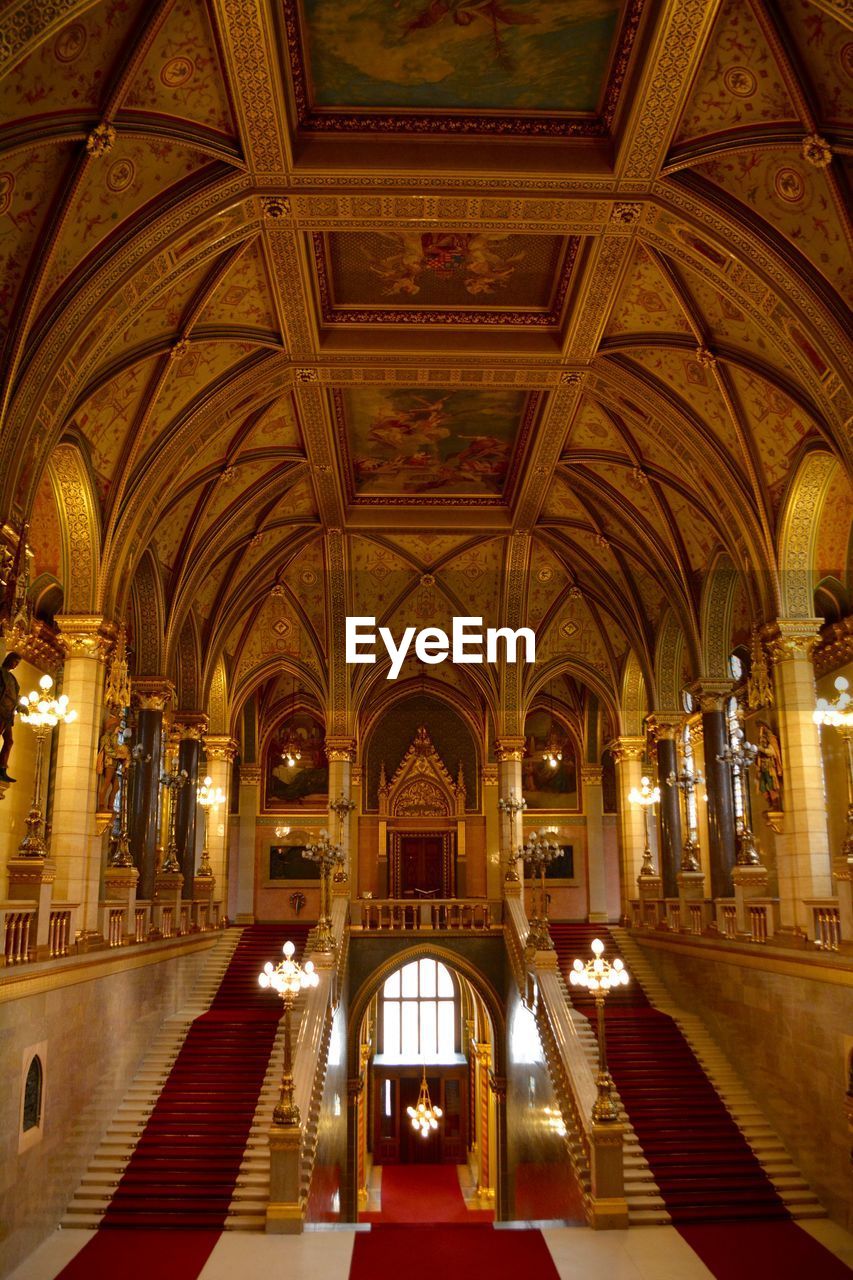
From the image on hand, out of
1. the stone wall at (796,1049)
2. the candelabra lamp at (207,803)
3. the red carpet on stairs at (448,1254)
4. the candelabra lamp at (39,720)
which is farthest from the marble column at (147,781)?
the stone wall at (796,1049)

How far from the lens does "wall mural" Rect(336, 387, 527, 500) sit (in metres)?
18.0

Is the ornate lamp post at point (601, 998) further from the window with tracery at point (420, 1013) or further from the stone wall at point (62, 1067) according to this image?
the window with tracery at point (420, 1013)

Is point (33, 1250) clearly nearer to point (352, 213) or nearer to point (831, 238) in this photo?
point (352, 213)

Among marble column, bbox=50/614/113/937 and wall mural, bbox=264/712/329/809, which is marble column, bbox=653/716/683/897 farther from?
wall mural, bbox=264/712/329/809

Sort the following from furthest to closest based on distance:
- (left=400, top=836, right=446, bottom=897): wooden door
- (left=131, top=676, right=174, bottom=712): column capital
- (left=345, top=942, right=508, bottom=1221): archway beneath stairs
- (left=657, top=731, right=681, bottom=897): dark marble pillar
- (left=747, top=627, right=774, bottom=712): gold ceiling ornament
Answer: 1. (left=400, top=836, right=446, bottom=897): wooden door
2. (left=345, top=942, right=508, bottom=1221): archway beneath stairs
3. (left=657, top=731, right=681, bottom=897): dark marble pillar
4. (left=131, top=676, right=174, bottom=712): column capital
5. (left=747, top=627, right=774, bottom=712): gold ceiling ornament

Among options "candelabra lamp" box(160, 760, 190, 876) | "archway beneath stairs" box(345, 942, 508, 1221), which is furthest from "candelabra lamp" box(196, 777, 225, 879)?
"archway beneath stairs" box(345, 942, 508, 1221)

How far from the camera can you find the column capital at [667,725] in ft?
73.9

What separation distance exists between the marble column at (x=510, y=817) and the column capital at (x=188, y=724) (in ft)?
24.6

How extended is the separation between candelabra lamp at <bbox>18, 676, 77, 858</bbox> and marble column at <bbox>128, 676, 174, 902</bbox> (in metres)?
3.99

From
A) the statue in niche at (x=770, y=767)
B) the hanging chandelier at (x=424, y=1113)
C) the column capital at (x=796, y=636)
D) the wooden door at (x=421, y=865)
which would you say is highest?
the column capital at (x=796, y=636)

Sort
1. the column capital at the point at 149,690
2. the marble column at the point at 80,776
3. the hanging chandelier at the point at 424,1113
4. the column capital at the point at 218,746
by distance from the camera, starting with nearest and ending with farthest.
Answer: the marble column at the point at 80,776 → the column capital at the point at 149,690 → the column capital at the point at 218,746 → the hanging chandelier at the point at 424,1113

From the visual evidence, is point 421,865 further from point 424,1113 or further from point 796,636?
point 796,636

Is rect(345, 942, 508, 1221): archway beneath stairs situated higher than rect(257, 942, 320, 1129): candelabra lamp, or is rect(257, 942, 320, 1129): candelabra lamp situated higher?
rect(257, 942, 320, 1129): candelabra lamp

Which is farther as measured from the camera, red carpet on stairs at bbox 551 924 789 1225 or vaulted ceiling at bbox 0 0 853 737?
red carpet on stairs at bbox 551 924 789 1225
